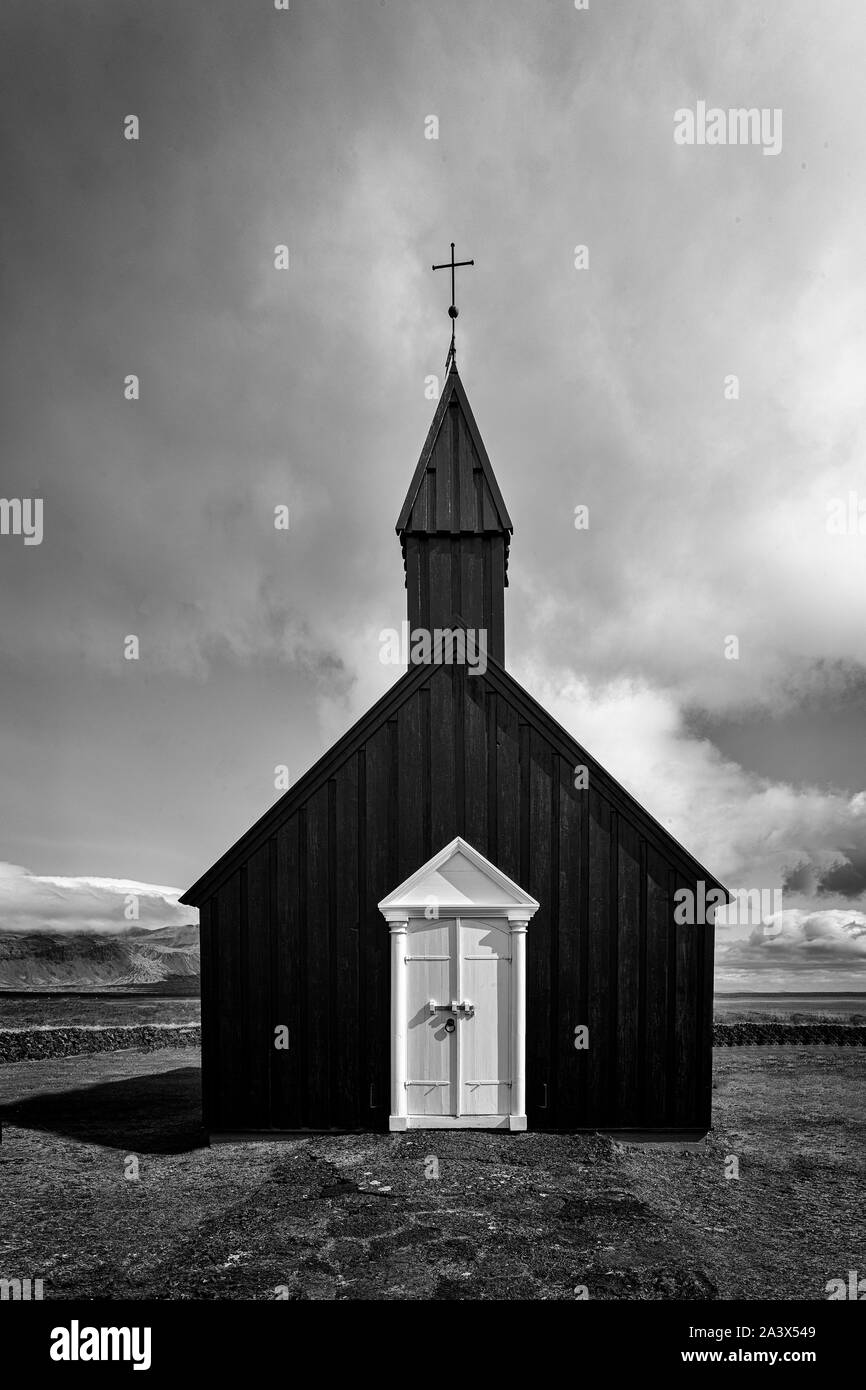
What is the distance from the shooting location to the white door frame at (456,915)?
35.0 ft

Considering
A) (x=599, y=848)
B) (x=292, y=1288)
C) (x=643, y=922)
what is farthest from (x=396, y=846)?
(x=292, y=1288)

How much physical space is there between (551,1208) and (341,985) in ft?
13.2

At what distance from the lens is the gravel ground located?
645 cm

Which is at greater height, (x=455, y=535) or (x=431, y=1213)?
(x=455, y=535)

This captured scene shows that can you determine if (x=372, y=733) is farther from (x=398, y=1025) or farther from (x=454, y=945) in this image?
(x=398, y=1025)

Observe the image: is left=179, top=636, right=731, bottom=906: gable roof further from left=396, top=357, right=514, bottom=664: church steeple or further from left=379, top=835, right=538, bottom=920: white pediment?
left=379, top=835, right=538, bottom=920: white pediment

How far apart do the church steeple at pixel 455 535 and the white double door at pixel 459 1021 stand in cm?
474

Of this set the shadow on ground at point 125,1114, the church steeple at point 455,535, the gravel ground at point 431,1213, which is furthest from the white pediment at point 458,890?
the shadow on ground at point 125,1114

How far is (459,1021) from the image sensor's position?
1083 cm

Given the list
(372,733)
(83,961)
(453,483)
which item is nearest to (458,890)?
(372,733)

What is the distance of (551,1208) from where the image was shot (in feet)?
26.3

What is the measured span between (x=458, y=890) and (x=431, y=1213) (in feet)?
13.3

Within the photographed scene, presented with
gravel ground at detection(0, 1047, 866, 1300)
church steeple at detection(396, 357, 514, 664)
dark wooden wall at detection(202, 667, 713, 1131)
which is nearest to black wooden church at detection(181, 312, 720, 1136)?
dark wooden wall at detection(202, 667, 713, 1131)
